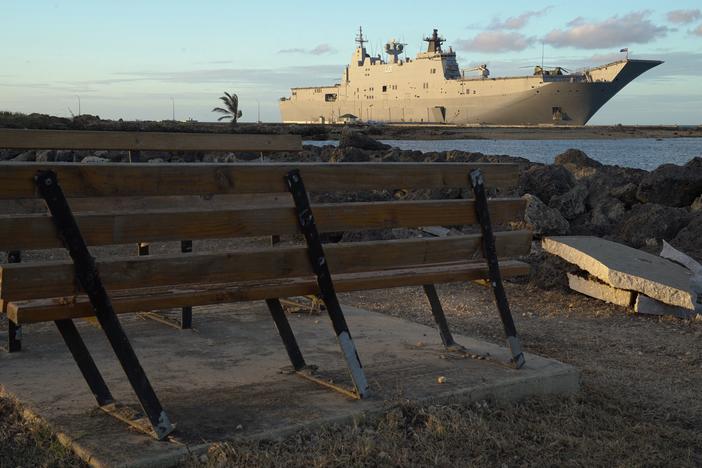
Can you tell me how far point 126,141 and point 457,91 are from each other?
8123cm

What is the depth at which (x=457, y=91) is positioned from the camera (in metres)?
84.6

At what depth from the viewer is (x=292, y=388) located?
12.4 feet

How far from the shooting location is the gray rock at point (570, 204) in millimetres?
11070

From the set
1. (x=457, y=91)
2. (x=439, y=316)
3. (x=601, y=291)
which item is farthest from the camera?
(x=457, y=91)

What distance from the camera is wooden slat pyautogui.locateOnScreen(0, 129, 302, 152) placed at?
496 centimetres

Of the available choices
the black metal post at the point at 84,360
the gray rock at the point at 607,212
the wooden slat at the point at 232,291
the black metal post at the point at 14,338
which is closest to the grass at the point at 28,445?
the black metal post at the point at 84,360

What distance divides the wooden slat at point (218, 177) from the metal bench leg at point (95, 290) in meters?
0.04

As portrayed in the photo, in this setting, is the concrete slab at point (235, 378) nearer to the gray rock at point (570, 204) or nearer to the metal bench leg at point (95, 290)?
the metal bench leg at point (95, 290)

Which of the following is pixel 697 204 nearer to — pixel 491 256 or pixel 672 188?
pixel 672 188

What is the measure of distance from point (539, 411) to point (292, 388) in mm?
1068

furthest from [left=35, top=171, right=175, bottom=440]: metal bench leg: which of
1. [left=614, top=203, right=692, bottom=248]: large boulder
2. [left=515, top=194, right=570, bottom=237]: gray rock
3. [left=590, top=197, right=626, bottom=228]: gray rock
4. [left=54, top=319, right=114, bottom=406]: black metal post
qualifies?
[left=590, top=197, right=626, bottom=228]: gray rock

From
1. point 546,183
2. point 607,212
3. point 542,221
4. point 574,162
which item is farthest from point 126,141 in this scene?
A: point 574,162

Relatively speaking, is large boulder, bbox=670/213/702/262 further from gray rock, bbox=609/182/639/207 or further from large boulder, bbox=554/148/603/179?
large boulder, bbox=554/148/603/179

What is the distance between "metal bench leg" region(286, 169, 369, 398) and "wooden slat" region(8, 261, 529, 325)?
0.18 ft
